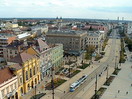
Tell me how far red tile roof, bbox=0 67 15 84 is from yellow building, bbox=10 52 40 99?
4.44 feet

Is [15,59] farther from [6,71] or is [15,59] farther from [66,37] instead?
[66,37]

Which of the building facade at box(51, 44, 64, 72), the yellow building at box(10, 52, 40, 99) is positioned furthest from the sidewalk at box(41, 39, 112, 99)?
the building facade at box(51, 44, 64, 72)

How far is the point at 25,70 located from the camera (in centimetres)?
6222

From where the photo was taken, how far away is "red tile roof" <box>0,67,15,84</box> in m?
52.9

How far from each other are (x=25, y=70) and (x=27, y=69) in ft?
4.82

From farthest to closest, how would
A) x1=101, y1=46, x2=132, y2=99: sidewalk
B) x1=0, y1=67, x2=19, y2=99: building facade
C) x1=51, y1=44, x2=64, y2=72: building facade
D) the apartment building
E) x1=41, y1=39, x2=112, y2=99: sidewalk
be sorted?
the apartment building < x1=51, y1=44, x2=64, y2=72: building facade < x1=41, y1=39, x2=112, y2=99: sidewalk < x1=101, y1=46, x2=132, y2=99: sidewalk < x1=0, y1=67, x2=19, y2=99: building facade

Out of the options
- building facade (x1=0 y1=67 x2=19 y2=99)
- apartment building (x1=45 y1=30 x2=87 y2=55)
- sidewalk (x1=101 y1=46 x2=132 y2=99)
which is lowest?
sidewalk (x1=101 y1=46 x2=132 y2=99)

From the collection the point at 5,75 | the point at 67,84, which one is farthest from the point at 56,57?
the point at 5,75

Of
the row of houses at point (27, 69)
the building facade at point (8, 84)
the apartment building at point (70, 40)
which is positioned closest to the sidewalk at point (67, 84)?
the row of houses at point (27, 69)

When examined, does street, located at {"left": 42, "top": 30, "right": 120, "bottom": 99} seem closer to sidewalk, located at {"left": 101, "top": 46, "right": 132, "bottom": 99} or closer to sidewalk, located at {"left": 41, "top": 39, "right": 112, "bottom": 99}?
sidewalk, located at {"left": 41, "top": 39, "right": 112, "bottom": 99}

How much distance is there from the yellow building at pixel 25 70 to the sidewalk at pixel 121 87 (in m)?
26.3

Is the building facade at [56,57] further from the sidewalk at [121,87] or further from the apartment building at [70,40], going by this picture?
the sidewalk at [121,87]

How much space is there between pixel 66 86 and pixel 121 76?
88.8ft

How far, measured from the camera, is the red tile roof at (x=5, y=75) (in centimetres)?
5291
